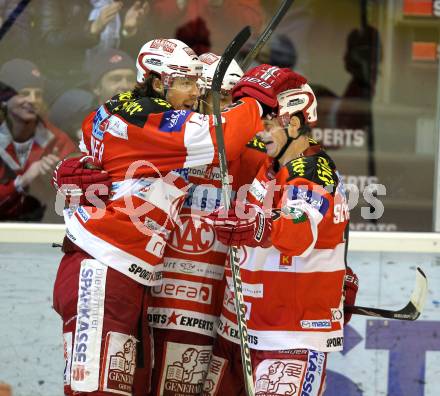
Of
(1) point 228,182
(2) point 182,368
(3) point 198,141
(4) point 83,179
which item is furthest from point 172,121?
(2) point 182,368

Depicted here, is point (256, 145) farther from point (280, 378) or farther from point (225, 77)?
point (280, 378)

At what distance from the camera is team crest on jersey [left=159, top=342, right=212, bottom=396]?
4.13 metres

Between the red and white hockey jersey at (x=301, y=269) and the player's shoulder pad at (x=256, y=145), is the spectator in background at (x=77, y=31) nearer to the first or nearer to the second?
the player's shoulder pad at (x=256, y=145)

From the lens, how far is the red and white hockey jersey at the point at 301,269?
357 centimetres

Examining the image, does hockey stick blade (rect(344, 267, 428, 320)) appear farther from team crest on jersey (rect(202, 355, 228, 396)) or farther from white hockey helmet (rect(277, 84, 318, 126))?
white hockey helmet (rect(277, 84, 318, 126))

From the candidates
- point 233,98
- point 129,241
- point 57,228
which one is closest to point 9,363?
point 57,228

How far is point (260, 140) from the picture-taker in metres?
4.23

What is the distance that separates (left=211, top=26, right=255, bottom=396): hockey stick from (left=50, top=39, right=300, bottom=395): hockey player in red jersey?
0.06 meters

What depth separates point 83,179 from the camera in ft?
12.5

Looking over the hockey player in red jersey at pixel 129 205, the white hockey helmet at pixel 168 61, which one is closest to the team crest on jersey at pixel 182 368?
the hockey player in red jersey at pixel 129 205

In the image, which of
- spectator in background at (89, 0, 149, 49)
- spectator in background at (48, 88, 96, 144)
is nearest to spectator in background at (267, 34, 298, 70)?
spectator in background at (89, 0, 149, 49)

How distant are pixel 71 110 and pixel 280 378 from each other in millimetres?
1681

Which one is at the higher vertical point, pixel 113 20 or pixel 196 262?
pixel 113 20

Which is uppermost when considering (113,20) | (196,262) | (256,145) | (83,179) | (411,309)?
(113,20)
